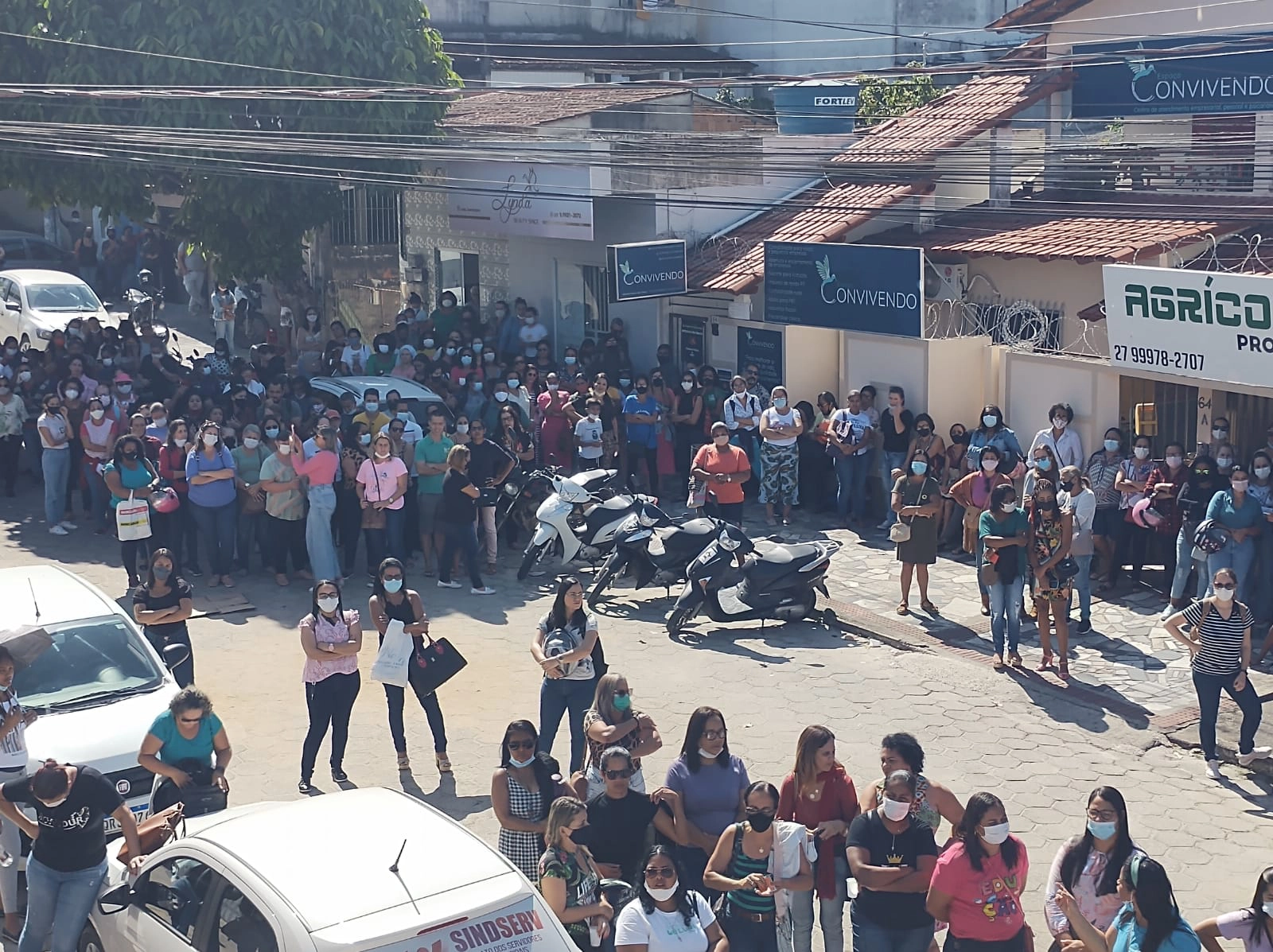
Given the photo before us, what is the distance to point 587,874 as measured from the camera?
7375 mm

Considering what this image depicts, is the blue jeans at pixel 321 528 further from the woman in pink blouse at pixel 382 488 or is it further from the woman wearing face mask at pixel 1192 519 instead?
the woman wearing face mask at pixel 1192 519

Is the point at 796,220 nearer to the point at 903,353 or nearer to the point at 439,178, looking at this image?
the point at 903,353

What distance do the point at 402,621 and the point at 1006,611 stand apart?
503 centimetres

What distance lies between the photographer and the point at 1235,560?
13266 mm

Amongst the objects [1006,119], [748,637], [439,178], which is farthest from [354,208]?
[748,637]

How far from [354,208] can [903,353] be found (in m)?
14.0

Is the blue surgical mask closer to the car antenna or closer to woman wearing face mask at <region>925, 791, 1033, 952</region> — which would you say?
woman wearing face mask at <region>925, 791, 1033, 952</region>

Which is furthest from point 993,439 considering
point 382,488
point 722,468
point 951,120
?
point 951,120

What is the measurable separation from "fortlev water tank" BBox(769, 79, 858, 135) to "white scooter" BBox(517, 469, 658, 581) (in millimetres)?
11213

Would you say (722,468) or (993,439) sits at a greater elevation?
(993,439)

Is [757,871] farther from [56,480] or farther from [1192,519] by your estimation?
[56,480]

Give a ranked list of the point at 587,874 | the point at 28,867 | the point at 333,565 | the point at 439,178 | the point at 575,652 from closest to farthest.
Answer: the point at 587,874
the point at 28,867
the point at 575,652
the point at 333,565
the point at 439,178

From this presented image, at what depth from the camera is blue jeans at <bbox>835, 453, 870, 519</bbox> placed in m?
17.6

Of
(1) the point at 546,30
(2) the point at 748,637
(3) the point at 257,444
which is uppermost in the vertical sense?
(1) the point at 546,30
